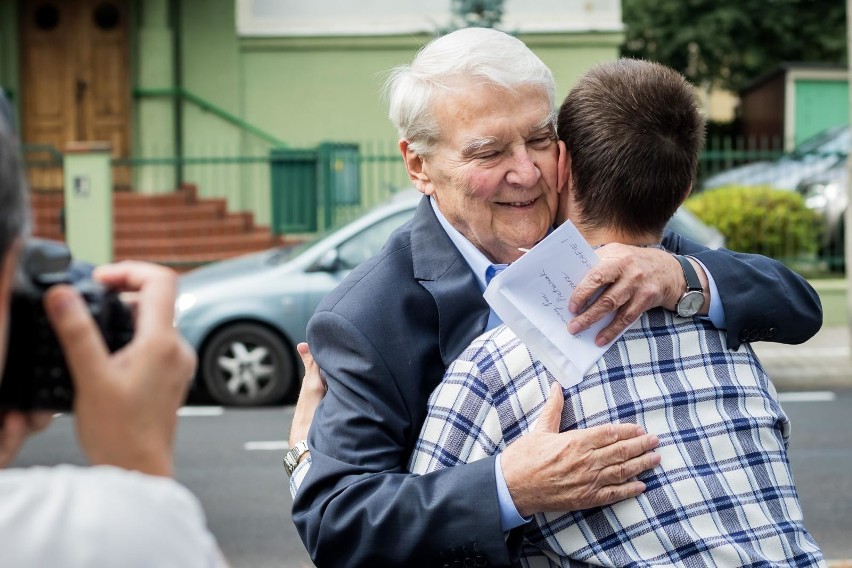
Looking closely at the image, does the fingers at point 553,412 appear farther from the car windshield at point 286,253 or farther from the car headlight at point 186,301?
the car windshield at point 286,253

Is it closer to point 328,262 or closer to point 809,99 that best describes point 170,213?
point 328,262

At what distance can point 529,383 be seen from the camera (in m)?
2.11

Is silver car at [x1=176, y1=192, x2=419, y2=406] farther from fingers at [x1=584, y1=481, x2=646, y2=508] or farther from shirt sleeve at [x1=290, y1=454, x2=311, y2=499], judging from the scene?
fingers at [x1=584, y1=481, x2=646, y2=508]

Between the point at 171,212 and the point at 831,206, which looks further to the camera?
the point at 171,212

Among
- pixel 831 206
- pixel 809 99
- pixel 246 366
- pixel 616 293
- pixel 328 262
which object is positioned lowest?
pixel 246 366

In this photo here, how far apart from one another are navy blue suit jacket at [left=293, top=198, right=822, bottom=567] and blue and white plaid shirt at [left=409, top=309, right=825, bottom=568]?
0.21ft

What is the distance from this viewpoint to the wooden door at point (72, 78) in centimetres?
1817

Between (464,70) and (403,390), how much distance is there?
0.65 metres

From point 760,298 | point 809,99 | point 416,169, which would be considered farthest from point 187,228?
point 760,298

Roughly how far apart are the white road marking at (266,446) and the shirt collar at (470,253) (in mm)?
6239

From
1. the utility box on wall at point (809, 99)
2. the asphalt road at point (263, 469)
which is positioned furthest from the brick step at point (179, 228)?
the utility box on wall at point (809, 99)

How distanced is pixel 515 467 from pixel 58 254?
1006 millimetres

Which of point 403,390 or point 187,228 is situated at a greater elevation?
point 403,390

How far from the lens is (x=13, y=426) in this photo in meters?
1.30
